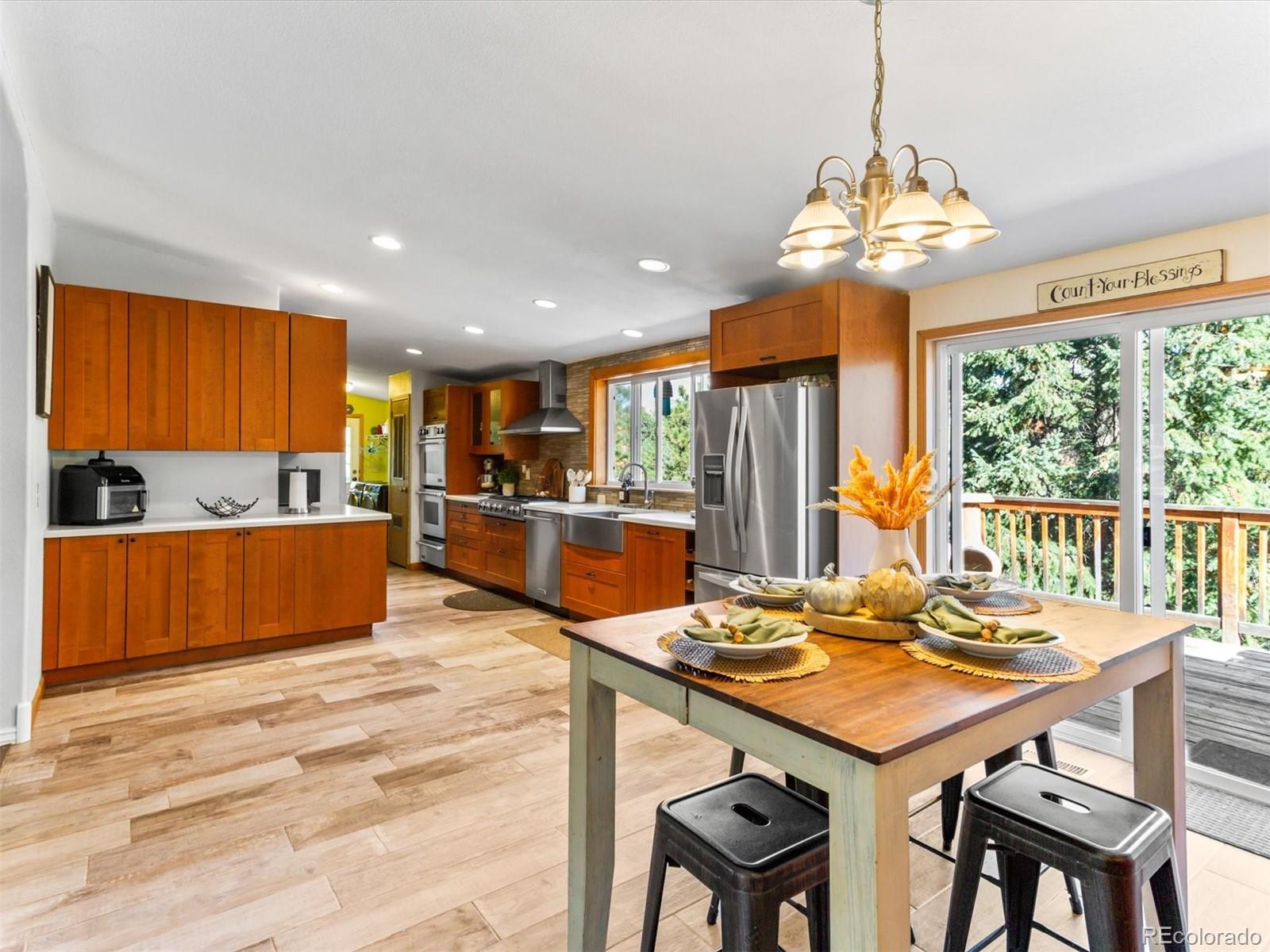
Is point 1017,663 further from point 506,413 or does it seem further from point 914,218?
point 506,413

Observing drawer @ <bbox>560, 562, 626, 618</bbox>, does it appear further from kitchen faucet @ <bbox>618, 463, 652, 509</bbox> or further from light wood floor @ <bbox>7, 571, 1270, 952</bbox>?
light wood floor @ <bbox>7, 571, 1270, 952</bbox>

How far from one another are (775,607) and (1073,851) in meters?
0.80

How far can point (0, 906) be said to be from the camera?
1872 millimetres

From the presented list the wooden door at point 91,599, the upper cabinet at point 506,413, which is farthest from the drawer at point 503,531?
the wooden door at point 91,599

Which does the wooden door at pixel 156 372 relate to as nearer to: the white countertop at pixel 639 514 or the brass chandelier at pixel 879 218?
the white countertop at pixel 639 514

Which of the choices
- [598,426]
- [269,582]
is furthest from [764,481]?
[269,582]

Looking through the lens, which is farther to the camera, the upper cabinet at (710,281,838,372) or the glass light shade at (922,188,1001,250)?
the upper cabinet at (710,281,838,372)

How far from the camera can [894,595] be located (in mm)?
1561

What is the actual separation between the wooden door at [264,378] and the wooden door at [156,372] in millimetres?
340

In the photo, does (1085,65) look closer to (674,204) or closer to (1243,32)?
(1243,32)

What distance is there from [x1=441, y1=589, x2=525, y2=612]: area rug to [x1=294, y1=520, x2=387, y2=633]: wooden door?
112 centimetres

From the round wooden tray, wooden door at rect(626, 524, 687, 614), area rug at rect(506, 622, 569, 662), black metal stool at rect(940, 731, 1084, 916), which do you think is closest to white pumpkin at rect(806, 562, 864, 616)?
the round wooden tray

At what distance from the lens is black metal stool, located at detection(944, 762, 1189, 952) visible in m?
1.23

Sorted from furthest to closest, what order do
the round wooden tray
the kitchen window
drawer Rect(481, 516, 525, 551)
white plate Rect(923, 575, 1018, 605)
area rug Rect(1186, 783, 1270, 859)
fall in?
drawer Rect(481, 516, 525, 551), the kitchen window, area rug Rect(1186, 783, 1270, 859), white plate Rect(923, 575, 1018, 605), the round wooden tray
